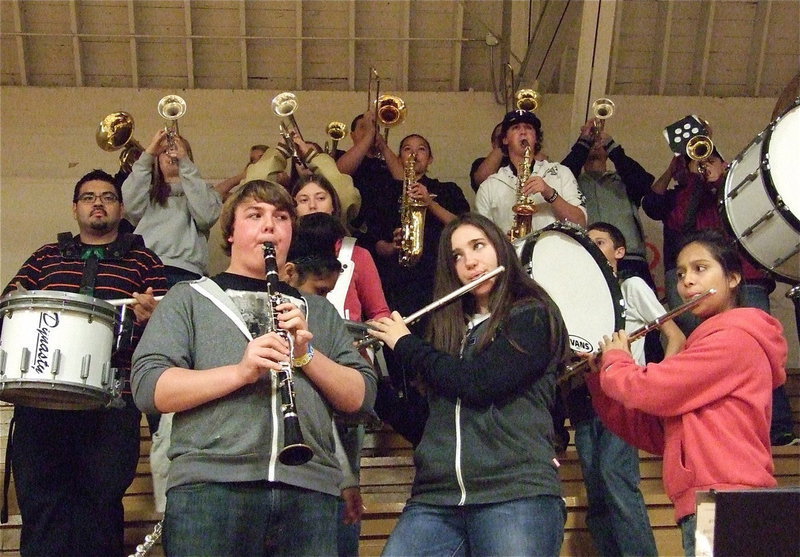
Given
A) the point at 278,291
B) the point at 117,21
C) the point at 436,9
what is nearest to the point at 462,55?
the point at 436,9

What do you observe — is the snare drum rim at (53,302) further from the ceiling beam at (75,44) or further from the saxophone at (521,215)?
the ceiling beam at (75,44)

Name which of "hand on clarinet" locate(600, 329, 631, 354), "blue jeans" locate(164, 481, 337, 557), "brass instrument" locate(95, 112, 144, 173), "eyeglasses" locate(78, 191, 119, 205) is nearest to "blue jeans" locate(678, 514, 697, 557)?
"hand on clarinet" locate(600, 329, 631, 354)

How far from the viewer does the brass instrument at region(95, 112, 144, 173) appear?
6.46 metres

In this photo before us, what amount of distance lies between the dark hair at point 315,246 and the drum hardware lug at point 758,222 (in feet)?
6.54

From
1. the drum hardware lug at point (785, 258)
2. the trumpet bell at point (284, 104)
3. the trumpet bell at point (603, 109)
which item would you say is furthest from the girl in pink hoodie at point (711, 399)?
the trumpet bell at point (284, 104)

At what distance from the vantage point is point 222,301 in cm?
291

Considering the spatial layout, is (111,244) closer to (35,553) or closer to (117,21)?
(35,553)

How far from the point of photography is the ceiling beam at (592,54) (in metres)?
7.37

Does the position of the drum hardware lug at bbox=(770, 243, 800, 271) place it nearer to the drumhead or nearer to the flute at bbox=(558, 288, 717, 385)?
the drumhead

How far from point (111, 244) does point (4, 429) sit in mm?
1311

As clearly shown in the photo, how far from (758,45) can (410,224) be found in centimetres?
443

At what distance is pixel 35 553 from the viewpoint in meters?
3.86

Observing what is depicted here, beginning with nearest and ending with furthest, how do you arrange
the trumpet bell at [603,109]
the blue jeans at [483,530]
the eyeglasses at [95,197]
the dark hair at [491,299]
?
the blue jeans at [483,530], the dark hair at [491,299], the eyeglasses at [95,197], the trumpet bell at [603,109]

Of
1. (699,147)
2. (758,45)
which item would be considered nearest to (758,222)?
(699,147)
